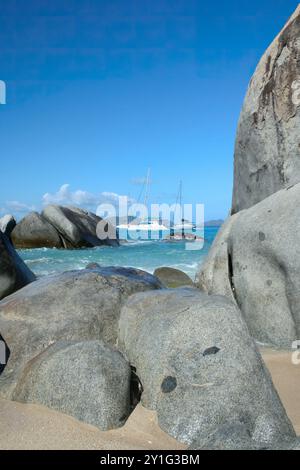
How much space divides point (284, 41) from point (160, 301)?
172 inches

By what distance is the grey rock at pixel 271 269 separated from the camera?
5.18 m

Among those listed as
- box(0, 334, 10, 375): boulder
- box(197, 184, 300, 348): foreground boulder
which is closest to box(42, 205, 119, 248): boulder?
box(197, 184, 300, 348): foreground boulder

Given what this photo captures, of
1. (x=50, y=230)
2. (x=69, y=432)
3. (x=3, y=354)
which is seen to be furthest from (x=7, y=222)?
(x=69, y=432)

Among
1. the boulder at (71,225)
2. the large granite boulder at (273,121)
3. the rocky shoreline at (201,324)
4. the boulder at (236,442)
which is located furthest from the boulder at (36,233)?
the boulder at (236,442)

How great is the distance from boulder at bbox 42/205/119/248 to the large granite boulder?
67.9ft

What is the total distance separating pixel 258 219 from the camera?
19.1ft

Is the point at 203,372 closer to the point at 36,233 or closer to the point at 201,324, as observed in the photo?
the point at 201,324

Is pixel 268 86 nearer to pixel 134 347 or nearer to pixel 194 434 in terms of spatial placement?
pixel 134 347

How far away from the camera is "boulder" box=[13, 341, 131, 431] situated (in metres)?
3.39

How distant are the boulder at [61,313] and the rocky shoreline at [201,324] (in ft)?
0.04

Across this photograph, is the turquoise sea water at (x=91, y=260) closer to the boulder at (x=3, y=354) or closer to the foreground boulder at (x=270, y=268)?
the foreground boulder at (x=270, y=268)

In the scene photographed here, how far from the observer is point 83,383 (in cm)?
347

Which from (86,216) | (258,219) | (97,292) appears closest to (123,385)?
(97,292)

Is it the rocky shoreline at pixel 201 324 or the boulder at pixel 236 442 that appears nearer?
the boulder at pixel 236 442
